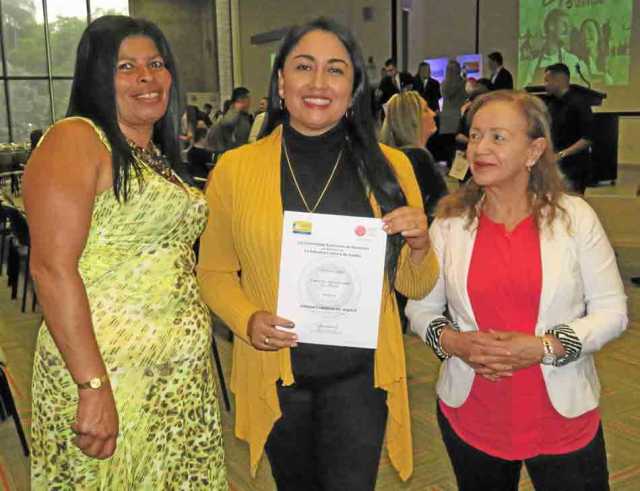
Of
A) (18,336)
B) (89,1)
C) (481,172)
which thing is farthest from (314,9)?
(481,172)

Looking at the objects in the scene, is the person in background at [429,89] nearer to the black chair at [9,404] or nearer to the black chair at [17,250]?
the black chair at [17,250]

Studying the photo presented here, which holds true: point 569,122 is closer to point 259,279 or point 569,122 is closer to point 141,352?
point 259,279

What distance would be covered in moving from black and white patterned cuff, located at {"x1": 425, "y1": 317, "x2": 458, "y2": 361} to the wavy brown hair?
0.29 m

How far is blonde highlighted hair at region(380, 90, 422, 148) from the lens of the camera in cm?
490

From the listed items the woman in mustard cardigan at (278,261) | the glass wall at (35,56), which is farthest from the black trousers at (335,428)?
the glass wall at (35,56)

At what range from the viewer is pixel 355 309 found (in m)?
1.73

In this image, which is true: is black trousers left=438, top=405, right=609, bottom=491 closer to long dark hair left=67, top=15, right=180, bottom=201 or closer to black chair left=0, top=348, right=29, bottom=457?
long dark hair left=67, top=15, right=180, bottom=201

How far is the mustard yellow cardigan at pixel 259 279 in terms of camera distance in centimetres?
177

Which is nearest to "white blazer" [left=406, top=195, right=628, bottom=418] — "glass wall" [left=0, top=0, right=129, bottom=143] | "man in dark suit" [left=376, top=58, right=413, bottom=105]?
"man in dark suit" [left=376, top=58, right=413, bottom=105]

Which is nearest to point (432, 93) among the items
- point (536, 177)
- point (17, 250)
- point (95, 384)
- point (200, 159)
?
point (200, 159)

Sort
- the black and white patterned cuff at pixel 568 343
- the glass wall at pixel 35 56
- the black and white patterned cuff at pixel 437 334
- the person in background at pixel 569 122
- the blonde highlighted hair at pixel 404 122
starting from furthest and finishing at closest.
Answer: the glass wall at pixel 35 56, the person in background at pixel 569 122, the blonde highlighted hair at pixel 404 122, the black and white patterned cuff at pixel 437 334, the black and white patterned cuff at pixel 568 343

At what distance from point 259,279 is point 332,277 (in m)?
0.21

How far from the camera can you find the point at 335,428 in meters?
1.79

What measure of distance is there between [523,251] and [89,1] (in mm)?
19801
